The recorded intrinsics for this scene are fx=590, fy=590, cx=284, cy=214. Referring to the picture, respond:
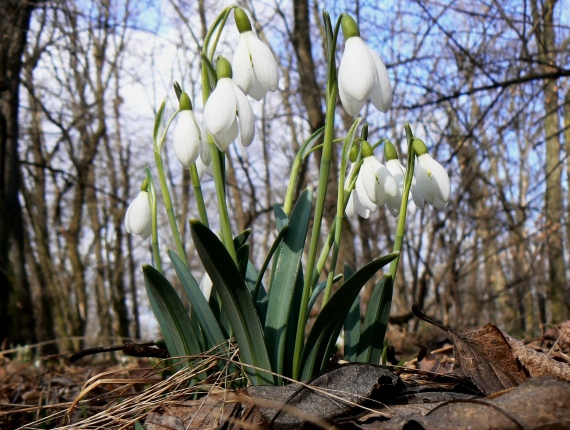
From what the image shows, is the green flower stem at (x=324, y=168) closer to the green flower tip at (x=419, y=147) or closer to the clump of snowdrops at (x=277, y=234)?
the clump of snowdrops at (x=277, y=234)

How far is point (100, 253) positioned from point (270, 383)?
13927 mm

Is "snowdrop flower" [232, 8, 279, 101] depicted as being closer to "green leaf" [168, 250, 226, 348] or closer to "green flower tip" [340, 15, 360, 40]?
"green flower tip" [340, 15, 360, 40]

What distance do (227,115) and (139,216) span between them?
0.50 metres

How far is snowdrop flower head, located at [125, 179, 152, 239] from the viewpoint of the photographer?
1.55 metres

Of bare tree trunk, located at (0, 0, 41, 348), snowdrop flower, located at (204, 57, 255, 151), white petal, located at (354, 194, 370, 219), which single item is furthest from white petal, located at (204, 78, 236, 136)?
bare tree trunk, located at (0, 0, 41, 348)

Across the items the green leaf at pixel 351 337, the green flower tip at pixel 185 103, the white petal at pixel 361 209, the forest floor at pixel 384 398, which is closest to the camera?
the forest floor at pixel 384 398

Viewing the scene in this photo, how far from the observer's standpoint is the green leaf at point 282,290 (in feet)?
4.30

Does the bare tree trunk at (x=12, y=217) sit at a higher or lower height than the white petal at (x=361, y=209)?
higher

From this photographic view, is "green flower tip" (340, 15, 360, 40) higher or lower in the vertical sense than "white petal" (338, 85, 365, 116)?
higher

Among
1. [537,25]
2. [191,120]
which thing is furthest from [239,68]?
[537,25]

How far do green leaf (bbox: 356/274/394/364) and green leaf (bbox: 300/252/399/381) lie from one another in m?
0.10

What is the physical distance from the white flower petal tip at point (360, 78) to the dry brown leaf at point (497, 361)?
0.46 meters

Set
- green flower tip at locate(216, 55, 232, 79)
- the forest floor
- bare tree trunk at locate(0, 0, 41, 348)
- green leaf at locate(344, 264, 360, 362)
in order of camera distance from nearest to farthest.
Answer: the forest floor, green flower tip at locate(216, 55, 232, 79), green leaf at locate(344, 264, 360, 362), bare tree trunk at locate(0, 0, 41, 348)

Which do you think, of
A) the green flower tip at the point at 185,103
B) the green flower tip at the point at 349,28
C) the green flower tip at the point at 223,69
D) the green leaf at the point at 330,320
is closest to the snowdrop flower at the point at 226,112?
the green flower tip at the point at 223,69
